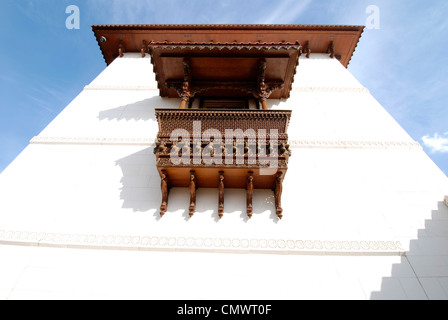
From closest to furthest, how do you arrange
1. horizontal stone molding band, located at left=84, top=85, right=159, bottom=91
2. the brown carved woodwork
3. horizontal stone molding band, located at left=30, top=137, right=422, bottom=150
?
horizontal stone molding band, located at left=30, top=137, right=422, bottom=150, horizontal stone molding band, located at left=84, top=85, right=159, bottom=91, the brown carved woodwork

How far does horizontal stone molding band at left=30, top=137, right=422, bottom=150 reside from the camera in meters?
4.70

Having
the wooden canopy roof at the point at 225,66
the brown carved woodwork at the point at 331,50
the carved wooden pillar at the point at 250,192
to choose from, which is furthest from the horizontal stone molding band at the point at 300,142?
the brown carved woodwork at the point at 331,50

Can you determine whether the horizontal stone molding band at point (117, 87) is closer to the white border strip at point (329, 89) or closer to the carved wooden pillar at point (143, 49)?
the carved wooden pillar at point (143, 49)

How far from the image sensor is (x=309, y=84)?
648 centimetres

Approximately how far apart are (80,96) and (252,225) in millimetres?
5356

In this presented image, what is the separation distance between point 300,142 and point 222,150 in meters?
1.89

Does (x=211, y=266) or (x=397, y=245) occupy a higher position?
(x=397, y=245)

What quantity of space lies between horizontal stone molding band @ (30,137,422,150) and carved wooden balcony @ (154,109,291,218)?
42.5 inches

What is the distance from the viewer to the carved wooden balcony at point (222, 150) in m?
3.59

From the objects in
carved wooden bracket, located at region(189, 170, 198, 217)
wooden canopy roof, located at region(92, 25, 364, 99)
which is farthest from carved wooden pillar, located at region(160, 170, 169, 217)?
wooden canopy roof, located at region(92, 25, 364, 99)

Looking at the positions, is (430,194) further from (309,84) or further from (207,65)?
(207,65)

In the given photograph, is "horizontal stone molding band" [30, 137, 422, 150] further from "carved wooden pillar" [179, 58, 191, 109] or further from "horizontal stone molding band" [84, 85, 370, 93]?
"horizontal stone molding band" [84, 85, 370, 93]
